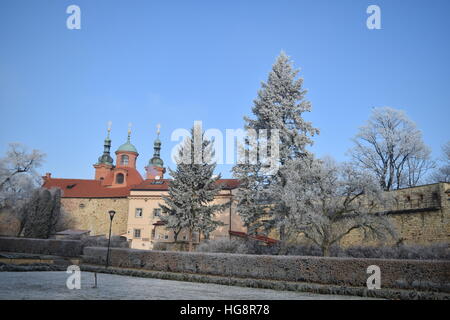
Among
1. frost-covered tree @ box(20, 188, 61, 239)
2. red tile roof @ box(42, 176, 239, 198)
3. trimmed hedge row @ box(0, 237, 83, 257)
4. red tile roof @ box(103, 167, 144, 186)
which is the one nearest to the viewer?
trimmed hedge row @ box(0, 237, 83, 257)

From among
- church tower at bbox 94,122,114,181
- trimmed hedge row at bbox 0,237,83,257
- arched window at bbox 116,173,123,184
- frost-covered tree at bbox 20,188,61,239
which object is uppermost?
church tower at bbox 94,122,114,181

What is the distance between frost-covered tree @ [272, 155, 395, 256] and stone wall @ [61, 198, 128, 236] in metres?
27.4

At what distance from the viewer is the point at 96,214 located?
4388 centimetres

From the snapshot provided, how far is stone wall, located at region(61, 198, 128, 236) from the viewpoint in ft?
140

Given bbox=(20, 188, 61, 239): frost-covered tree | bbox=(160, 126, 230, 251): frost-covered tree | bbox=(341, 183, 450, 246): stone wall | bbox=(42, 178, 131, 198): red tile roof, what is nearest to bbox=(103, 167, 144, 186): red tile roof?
bbox=(42, 178, 131, 198): red tile roof

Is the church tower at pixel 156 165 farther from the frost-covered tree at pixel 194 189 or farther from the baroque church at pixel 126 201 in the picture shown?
the frost-covered tree at pixel 194 189

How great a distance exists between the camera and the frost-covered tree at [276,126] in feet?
81.0

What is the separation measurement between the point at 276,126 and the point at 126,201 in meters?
24.4

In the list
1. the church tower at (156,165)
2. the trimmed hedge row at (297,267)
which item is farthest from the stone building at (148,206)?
the trimmed hedge row at (297,267)

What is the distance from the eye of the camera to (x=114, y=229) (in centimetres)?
4291

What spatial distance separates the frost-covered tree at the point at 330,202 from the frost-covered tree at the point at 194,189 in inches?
319

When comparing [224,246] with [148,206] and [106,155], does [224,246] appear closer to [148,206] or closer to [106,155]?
[148,206]

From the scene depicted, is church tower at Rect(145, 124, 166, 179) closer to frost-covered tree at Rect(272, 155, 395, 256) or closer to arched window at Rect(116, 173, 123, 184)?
arched window at Rect(116, 173, 123, 184)
